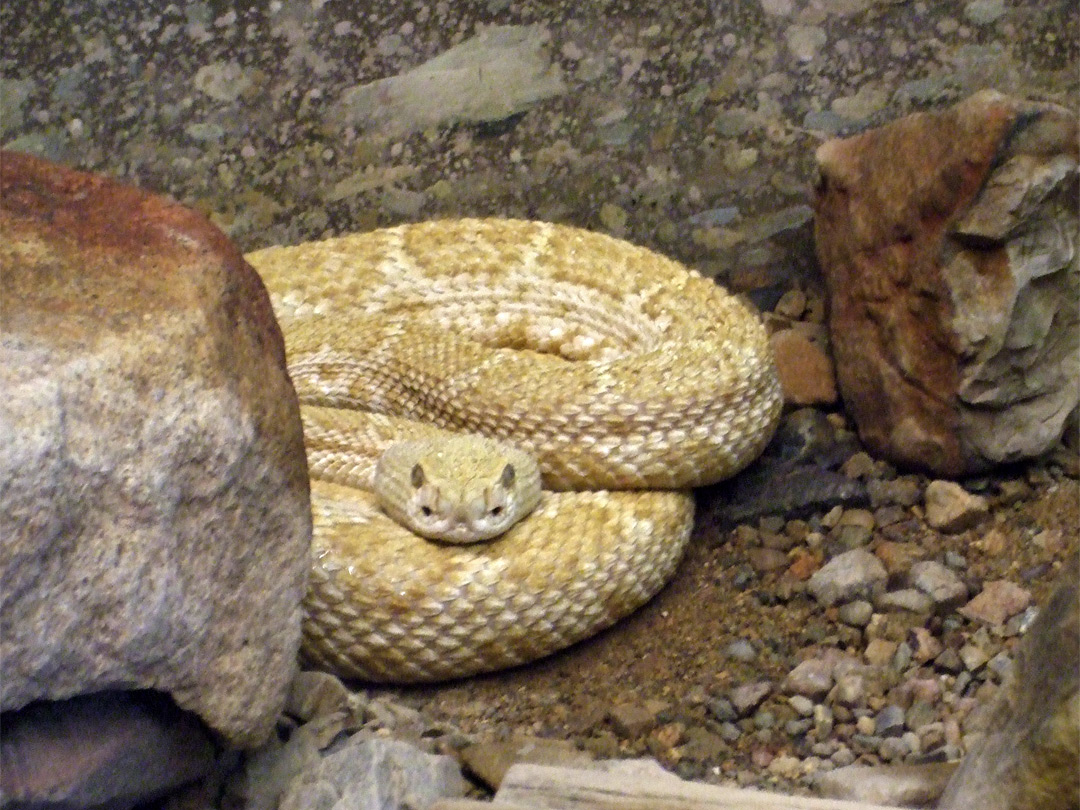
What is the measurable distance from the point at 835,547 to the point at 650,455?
0.59 metres

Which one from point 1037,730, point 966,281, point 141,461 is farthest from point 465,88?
point 1037,730

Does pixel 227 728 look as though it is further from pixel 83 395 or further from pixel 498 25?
pixel 498 25

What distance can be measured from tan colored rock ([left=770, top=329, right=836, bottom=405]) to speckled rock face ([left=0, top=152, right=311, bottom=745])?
2306mm

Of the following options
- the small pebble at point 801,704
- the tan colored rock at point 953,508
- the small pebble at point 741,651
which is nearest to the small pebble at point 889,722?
the small pebble at point 801,704

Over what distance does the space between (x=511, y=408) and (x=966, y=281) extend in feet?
4.46

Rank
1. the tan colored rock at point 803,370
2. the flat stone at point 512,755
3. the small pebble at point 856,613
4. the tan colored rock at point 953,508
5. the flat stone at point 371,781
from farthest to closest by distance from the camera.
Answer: the tan colored rock at point 803,370, the tan colored rock at point 953,508, the small pebble at point 856,613, the flat stone at point 512,755, the flat stone at point 371,781

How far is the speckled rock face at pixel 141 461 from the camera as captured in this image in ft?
5.28

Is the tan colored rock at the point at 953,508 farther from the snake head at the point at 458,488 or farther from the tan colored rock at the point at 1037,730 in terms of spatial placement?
the tan colored rock at the point at 1037,730

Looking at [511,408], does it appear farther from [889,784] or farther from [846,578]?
[889,784]

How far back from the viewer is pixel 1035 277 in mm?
3332

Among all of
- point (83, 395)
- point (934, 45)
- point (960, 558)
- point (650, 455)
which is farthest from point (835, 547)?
point (83, 395)

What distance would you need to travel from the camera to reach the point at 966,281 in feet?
→ 11.0

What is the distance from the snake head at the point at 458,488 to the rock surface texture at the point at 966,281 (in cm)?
119

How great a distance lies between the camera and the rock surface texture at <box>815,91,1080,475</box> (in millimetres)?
3271
